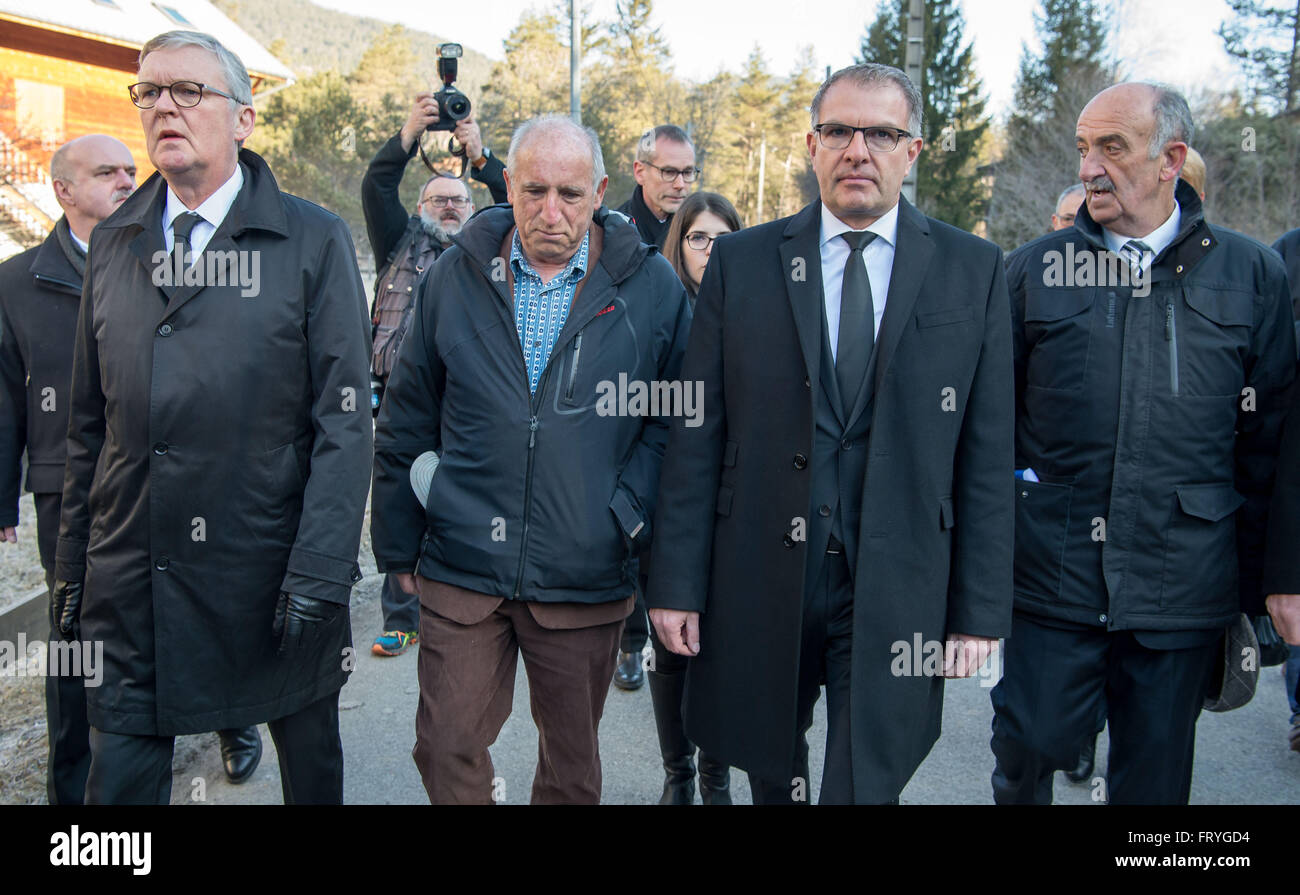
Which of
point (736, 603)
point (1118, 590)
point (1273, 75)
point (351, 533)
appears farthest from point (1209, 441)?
point (1273, 75)

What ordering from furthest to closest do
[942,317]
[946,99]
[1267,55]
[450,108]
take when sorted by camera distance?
1. [946,99]
2. [1267,55]
3. [450,108]
4. [942,317]

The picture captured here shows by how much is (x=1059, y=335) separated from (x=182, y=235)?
2756 mm

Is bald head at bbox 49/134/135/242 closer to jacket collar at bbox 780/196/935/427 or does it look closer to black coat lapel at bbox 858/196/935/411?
jacket collar at bbox 780/196/935/427

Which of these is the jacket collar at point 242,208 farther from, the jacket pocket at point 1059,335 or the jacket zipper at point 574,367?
the jacket pocket at point 1059,335

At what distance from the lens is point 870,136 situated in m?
2.80

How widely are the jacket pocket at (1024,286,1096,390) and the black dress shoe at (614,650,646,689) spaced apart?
2.69 metres

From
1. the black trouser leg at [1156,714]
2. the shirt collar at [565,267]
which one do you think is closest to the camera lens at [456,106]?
the shirt collar at [565,267]

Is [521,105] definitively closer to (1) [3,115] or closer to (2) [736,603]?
(1) [3,115]

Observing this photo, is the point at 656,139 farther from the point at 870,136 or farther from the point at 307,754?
the point at 307,754

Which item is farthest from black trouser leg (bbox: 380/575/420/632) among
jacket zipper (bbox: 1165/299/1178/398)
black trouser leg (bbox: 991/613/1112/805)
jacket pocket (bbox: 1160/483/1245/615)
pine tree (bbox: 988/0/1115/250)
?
pine tree (bbox: 988/0/1115/250)

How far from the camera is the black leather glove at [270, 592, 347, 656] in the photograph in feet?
9.34

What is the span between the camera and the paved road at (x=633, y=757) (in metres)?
4.00

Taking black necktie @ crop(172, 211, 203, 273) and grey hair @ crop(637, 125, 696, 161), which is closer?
black necktie @ crop(172, 211, 203, 273)

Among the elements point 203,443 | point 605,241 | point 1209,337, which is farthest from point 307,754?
point 1209,337
